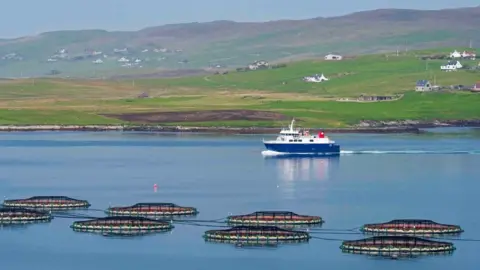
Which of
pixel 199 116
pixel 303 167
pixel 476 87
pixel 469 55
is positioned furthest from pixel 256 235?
pixel 469 55

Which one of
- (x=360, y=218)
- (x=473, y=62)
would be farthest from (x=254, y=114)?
(x=360, y=218)

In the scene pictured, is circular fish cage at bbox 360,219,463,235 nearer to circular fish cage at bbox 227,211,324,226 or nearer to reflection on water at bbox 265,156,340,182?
circular fish cage at bbox 227,211,324,226

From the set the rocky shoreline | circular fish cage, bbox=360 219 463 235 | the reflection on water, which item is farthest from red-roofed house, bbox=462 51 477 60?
circular fish cage, bbox=360 219 463 235

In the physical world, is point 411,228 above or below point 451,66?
below

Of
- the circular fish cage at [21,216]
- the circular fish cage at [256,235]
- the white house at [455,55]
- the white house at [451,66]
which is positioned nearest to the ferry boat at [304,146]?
the circular fish cage at [21,216]

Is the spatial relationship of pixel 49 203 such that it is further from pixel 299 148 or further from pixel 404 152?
pixel 404 152

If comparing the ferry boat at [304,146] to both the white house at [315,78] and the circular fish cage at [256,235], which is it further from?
the white house at [315,78]
